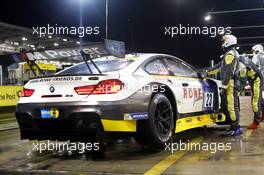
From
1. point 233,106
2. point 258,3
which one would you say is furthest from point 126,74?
point 258,3

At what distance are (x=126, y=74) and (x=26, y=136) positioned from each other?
1.59 m

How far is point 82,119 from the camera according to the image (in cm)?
473

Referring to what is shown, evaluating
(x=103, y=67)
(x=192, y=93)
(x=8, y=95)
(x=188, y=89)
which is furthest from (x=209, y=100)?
(x=8, y=95)


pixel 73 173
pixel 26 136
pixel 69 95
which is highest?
pixel 69 95

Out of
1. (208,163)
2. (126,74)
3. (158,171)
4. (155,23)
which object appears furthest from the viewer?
(155,23)

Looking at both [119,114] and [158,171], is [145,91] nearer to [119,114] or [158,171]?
[119,114]

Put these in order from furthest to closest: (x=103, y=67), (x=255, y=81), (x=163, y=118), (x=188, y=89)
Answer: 1. (x=255, y=81)
2. (x=188, y=89)
3. (x=103, y=67)
4. (x=163, y=118)

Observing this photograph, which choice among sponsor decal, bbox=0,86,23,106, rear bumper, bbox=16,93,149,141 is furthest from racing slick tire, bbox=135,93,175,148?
sponsor decal, bbox=0,86,23,106

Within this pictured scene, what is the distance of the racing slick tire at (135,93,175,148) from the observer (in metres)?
5.02

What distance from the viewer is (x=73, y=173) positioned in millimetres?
4289

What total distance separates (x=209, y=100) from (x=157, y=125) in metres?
2.00

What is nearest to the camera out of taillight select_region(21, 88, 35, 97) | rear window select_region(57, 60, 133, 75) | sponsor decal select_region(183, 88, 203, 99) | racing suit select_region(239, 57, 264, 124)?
taillight select_region(21, 88, 35, 97)

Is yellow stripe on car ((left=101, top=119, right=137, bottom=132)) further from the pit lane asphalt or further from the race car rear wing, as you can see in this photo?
the race car rear wing

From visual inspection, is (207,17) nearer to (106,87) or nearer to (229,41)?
(229,41)
